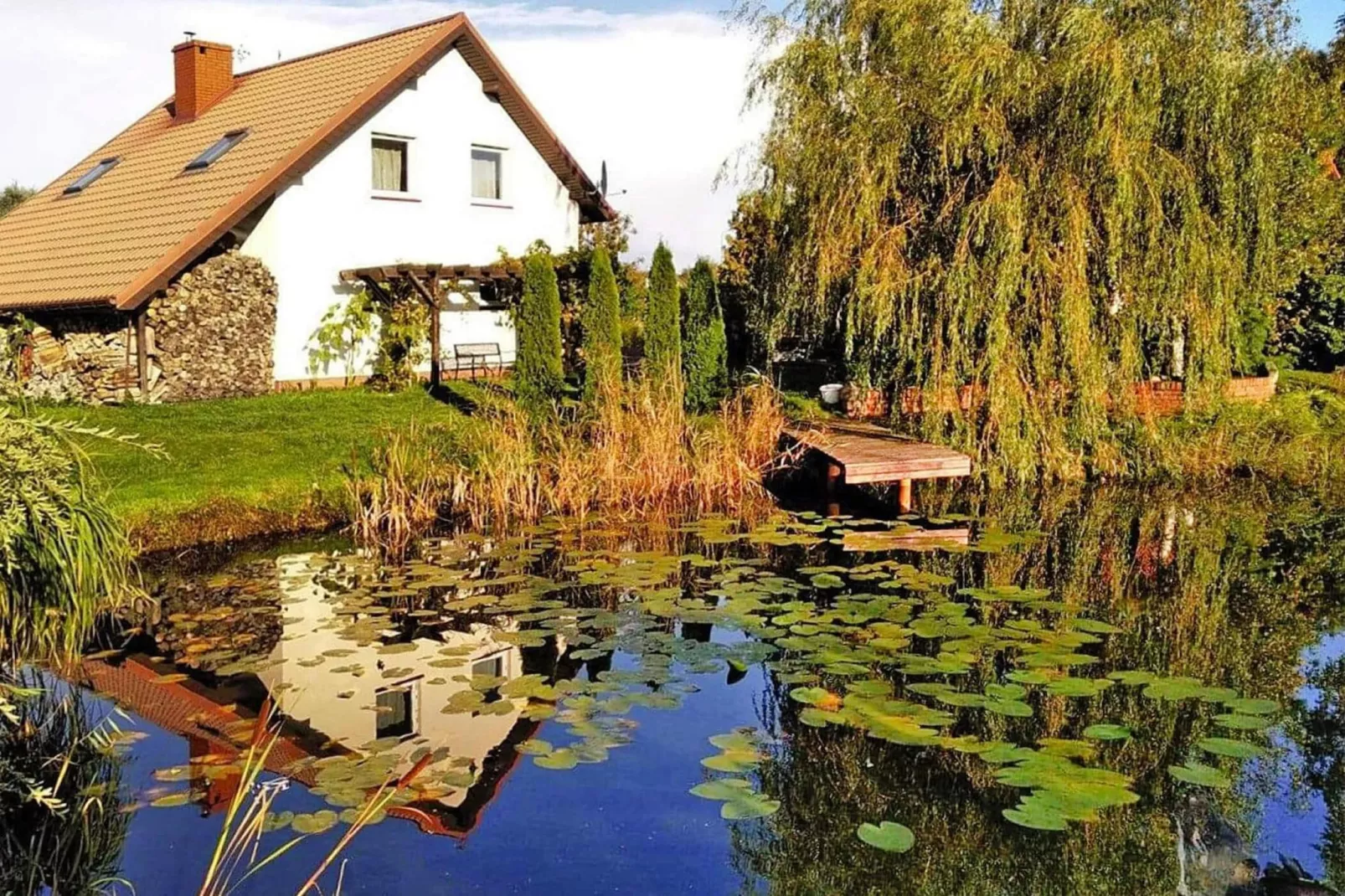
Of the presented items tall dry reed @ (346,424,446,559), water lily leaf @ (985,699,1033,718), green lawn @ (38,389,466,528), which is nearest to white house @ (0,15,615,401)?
green lawn @ (38,389,466,528)

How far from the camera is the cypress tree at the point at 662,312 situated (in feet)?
50.1

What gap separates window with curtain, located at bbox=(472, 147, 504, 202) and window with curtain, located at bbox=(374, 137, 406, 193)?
1.38 metres

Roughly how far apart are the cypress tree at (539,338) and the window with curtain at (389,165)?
424cm

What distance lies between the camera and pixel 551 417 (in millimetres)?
13844

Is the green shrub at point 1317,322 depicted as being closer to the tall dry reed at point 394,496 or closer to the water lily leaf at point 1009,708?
the tall dry reed at point 394,496

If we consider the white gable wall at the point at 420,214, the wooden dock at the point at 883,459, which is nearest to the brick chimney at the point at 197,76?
the white gable wall at the point at 420,214

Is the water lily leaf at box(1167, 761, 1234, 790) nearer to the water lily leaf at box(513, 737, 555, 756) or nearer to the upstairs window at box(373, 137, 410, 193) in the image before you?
the water lily leaf at box(513, 737, 555, 756)

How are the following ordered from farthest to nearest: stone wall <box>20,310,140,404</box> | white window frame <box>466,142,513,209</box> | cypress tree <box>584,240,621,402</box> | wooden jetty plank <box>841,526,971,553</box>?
white window frame <box>466,142,513,209</box>, stone wall <box>20,310,140,404</box>, cypress tree <box>584,240,621,402</box>, wooden jetty plank <box>841,526,971,553</box>

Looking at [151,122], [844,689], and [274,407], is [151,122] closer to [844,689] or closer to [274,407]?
[274,407]

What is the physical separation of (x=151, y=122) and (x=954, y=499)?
1757cm

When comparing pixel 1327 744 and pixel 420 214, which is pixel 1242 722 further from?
pixel 420 214

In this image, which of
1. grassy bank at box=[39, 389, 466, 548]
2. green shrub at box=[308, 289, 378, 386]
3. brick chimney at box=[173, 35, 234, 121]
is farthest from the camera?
brick chimney at box=[173, 35, 234, 121]

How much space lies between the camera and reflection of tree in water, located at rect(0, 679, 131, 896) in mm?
4258

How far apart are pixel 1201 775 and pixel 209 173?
634 inches
